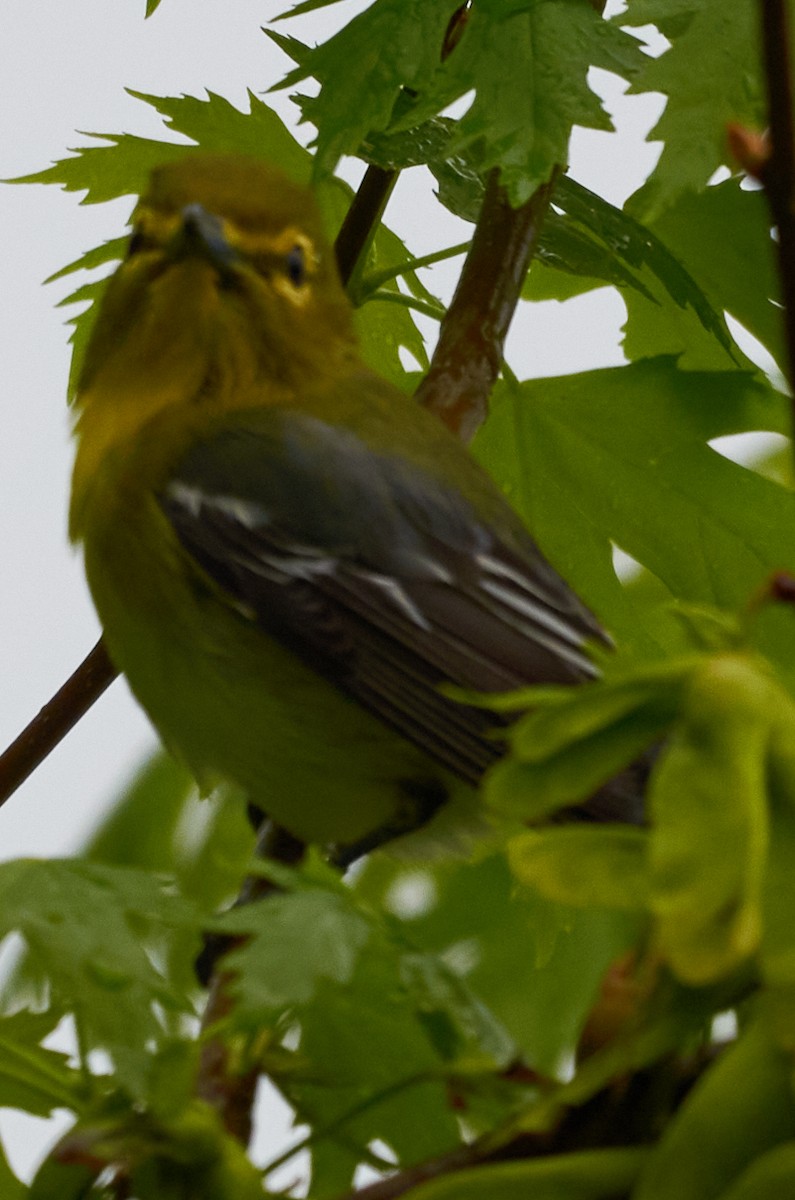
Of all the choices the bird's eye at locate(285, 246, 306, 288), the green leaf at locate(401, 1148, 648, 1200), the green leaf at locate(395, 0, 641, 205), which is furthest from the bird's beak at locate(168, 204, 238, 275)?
the green leaf at locate(401, 1148, 648, 1200)

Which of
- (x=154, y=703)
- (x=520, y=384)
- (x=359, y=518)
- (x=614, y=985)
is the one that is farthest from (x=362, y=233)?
(x=614, y=985)

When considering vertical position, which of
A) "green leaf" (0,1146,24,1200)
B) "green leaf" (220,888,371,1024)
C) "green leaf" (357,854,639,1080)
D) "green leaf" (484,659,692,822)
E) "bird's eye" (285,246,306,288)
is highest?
"bird's eye" (285,246,306,288)

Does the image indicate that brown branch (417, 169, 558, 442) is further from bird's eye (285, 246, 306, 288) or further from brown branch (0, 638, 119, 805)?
brown branch (0, 638, 119, 805)

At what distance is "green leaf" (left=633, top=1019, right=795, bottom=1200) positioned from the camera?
1265 mm

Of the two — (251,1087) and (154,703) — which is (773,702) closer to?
(251,1087)

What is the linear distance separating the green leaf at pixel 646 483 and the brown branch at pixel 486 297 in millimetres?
168

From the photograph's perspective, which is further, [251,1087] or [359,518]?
[359,518]

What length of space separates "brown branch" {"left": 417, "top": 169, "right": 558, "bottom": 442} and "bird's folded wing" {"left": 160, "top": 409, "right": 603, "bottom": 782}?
0.64 ft

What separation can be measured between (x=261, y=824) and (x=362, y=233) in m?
1.20

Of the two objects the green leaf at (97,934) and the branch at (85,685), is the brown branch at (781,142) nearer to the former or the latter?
the green leaf at (97,934)

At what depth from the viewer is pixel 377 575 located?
2.96m

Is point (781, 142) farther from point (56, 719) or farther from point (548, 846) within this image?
point (56, 719)

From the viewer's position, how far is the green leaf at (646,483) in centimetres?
303

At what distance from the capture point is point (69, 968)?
1.73 metres
